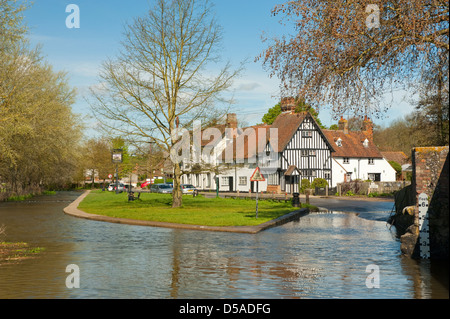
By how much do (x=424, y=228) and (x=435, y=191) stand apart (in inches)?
37.9

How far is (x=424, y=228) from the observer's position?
523 inches

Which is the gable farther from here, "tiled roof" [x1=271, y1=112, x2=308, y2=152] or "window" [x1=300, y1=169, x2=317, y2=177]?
"window" [x1=300, y1=169, x2=317, y2=177]

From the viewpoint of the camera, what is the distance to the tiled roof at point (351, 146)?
73188 mm

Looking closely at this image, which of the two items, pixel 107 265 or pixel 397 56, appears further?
pixel 397 56

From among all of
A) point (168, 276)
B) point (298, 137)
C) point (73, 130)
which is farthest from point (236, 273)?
point (298, 137)

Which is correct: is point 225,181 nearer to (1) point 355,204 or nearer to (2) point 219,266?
(1) point 355,204

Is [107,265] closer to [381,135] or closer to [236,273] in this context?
[236,273]

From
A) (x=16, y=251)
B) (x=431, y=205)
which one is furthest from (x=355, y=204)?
(x=16, y=251)

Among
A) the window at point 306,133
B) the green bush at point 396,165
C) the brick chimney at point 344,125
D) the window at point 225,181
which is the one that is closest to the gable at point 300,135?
the window at point 306,133

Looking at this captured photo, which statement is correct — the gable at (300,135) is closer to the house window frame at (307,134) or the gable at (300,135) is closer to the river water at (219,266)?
the house window frame at (307,134)

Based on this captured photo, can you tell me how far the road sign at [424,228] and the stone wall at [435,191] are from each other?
4.3 inches
